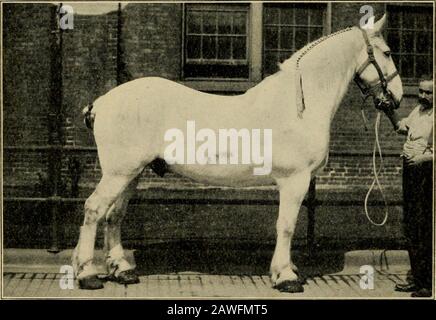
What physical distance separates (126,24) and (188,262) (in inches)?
197

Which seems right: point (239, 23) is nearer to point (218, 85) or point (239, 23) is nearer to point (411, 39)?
point (218, 85)

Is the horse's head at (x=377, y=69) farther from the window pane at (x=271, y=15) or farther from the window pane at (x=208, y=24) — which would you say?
the window pane at (x=271, y=15)

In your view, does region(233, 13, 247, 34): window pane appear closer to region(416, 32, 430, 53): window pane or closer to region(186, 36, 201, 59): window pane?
region(186, 36, 201, 59): window pane

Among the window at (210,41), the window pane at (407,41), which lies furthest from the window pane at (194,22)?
the window pane at (407,41)

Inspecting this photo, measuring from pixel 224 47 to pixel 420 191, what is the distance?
5.53m

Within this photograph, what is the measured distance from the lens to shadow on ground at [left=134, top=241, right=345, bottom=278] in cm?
680

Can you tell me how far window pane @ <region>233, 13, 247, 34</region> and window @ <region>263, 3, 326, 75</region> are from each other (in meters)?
0.31

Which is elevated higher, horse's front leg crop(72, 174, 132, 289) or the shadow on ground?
horse's front leg crop(72, 174, 132, 289)

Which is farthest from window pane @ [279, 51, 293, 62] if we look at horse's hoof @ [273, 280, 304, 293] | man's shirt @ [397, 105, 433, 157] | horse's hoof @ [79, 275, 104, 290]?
horse's hoof @ [79, 275, 104, 290]

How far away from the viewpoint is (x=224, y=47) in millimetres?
10922

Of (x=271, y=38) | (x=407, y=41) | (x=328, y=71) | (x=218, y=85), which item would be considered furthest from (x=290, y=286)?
(x=407, y=41)

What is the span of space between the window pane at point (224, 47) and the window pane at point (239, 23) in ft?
0.71

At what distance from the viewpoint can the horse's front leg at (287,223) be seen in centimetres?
593
